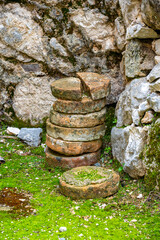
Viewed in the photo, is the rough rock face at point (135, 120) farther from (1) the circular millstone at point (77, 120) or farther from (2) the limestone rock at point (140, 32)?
(2) the limestone rock at point (140, 32)

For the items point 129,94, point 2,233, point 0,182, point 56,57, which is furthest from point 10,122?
point 2,233

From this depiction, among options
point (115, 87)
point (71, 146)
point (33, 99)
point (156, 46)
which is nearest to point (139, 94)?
point (156, 46)

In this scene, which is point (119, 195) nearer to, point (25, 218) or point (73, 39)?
point (25, 218)

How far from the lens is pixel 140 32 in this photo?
5.10 meters

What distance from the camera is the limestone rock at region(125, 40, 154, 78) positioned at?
210 inches

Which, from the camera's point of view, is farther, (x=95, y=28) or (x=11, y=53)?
(x=11, y=53)

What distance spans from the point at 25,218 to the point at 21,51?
4.03m

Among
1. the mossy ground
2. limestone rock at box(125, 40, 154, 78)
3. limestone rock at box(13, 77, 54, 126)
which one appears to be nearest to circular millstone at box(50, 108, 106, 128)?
the mossy ground

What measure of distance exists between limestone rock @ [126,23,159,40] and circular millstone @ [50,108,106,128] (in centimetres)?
147

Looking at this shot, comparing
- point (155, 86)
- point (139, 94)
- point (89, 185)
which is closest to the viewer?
point (89, 185)

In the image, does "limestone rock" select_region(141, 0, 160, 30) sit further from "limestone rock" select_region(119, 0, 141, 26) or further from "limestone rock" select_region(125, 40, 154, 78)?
"limestone rock" select_region(125, 40, 154, 78)

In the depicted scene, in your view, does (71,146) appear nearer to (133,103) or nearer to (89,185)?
(89,185)

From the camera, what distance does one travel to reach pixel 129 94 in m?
5.26

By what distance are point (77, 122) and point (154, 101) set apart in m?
1.45
